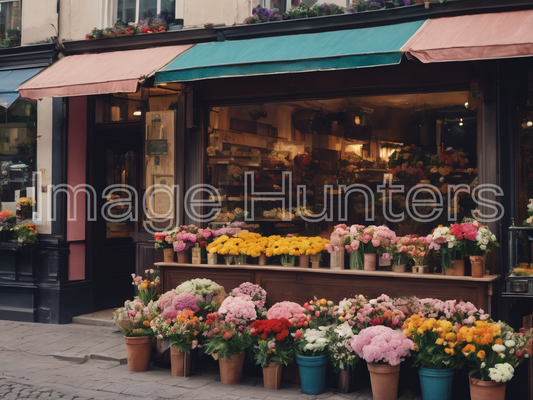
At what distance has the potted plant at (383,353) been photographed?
5.98 meters

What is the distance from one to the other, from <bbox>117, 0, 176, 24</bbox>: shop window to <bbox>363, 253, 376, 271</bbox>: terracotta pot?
4899 millimetres

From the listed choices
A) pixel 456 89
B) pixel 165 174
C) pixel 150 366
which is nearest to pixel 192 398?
pixel 150 366

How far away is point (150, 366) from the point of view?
7.62 meters

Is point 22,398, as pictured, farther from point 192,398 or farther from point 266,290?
point 266,290

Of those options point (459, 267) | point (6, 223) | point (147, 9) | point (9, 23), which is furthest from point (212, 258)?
point (9, 23)

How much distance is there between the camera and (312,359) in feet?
21.1

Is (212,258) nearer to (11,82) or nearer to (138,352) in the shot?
(138,352)

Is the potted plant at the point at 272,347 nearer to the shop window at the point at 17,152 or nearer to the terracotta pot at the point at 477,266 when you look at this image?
the terracotta pot at the point at 477,266

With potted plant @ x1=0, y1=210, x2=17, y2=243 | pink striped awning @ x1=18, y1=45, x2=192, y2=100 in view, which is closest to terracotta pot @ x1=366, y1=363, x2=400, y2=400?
pink striped awning @ x1=18, y1=45, x2=192, y2=100

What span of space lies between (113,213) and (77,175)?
3.17 ft

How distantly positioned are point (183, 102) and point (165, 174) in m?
1.07

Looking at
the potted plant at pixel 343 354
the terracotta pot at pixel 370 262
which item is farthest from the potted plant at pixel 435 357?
the terracotta pot at pixel 370 262

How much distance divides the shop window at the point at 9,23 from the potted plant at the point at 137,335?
5680 millimetres

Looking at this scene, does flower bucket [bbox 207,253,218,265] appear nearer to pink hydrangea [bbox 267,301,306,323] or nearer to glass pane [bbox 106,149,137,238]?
pink hydrangea [bbox 267,301,306,323]
